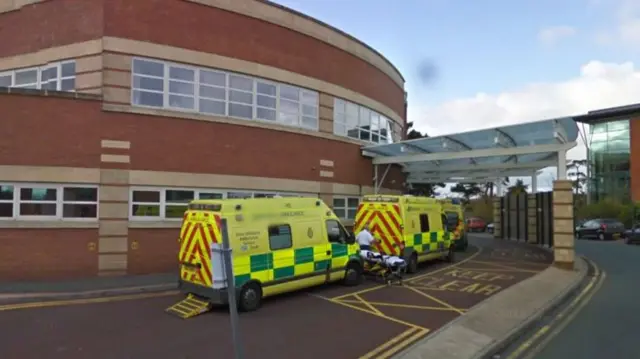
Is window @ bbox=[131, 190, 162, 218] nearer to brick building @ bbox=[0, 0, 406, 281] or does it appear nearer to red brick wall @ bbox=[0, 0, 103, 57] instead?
brick building @ bbox=[0, 0, 406, 281]

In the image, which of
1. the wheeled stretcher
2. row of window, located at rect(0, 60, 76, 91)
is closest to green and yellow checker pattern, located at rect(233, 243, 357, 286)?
the wheeled stretcher

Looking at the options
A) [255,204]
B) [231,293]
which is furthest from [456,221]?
[231,293]

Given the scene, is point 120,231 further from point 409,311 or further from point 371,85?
→ point 371,85

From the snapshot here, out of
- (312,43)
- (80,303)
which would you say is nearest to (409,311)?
(80,303)

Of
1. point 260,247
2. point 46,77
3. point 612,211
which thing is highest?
point 46,77

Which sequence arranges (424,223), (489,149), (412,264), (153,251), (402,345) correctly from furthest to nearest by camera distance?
(489,149) < (424,223) < (412,264) < (153,251) < (402,345)

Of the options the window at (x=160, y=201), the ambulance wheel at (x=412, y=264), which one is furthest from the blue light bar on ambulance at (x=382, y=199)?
the window at (x=160, y=201)

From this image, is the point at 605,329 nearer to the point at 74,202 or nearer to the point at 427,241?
the point at 427,241

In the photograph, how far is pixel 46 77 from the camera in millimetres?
14516

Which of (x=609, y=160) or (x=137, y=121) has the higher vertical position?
(x=609, y=160)

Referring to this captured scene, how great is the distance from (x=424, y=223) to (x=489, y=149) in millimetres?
4142

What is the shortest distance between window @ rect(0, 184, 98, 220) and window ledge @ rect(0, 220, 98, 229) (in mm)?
162

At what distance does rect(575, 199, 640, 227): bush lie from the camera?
39.5 meters

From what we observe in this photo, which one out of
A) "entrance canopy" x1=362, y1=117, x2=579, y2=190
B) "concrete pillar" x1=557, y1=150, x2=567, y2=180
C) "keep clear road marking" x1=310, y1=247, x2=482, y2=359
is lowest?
"keep clear road marking" x1=310, y1=247, x2=482, y2=359
